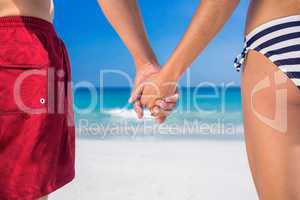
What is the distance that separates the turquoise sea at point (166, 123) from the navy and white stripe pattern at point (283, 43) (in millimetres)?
5684

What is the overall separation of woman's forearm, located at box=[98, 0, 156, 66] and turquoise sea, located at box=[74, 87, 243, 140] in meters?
5.17

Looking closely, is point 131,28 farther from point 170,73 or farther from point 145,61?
point 170,73

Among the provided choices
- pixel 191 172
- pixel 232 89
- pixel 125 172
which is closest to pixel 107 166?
pixel 125 172

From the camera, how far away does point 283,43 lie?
1187 mm

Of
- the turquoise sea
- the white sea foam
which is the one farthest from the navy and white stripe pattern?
the white sea foam

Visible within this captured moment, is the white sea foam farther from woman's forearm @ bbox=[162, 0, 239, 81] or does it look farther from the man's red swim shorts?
woman's forearm @ bbox=[162, 0, 239, 81]

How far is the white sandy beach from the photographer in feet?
11.4

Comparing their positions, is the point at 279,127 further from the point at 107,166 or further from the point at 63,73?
the point at 107,166

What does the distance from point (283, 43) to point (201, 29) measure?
0.29m

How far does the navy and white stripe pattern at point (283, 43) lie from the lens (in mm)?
1168

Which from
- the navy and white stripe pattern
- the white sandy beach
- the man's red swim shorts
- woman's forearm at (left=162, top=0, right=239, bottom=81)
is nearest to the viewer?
the navy and white stripe pattern

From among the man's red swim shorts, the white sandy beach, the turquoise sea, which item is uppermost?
the man's red swim shorts

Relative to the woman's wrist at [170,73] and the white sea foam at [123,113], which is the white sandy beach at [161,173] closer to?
the woman's wrist at [170,73]

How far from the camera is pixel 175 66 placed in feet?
4.97
